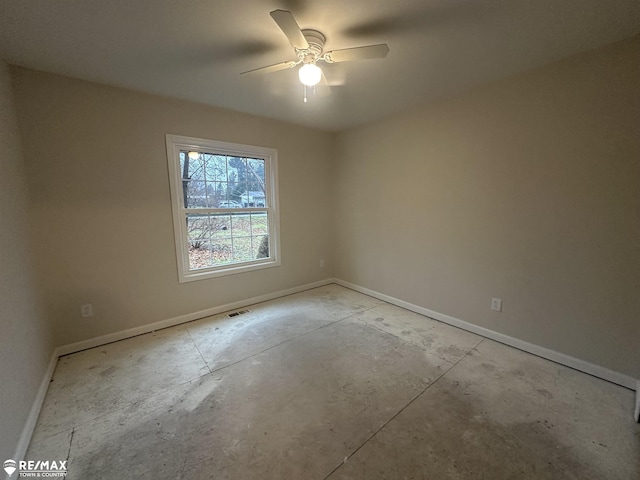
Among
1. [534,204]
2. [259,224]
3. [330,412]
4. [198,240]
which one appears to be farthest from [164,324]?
[534,204]

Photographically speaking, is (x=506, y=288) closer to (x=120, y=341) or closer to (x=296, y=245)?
(x=296, y=245)

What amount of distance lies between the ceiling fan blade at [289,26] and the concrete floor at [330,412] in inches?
86.9

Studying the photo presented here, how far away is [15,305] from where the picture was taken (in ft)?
5.16

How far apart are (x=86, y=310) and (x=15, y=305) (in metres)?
0.87

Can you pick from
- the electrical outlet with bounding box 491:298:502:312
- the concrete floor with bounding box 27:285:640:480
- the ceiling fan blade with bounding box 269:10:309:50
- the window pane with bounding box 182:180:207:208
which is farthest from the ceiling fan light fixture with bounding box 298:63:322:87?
the electrical outlet with bounding box 491:298:502:312

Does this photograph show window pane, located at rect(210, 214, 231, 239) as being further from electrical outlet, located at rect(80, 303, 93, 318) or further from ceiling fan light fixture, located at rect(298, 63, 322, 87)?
ceiling fan light fixture, located at rect(298, 63, 322, 87)

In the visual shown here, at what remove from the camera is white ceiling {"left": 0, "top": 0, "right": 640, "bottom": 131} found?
4.65 ft

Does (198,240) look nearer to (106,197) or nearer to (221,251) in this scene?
(221,251)

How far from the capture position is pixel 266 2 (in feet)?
4.52

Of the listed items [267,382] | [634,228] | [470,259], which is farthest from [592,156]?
[267,382]

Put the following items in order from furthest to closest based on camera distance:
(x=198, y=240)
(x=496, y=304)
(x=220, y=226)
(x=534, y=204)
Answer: (x=220, y=226), (x=198, y=240), (x=496, y=304), (x=534, y=204)

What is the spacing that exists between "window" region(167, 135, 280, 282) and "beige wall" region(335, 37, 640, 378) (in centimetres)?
162

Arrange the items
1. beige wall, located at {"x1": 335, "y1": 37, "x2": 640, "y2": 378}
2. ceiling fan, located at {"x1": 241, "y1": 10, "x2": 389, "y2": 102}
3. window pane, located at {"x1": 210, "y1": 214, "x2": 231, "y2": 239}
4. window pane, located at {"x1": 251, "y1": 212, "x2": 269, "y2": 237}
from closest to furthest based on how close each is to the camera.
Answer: ceiling fan, located at {"x1": 241, "y1": 10, "x2": 389, "y2": 102}
beige wall, located at {"x1": 335, "y1": 37, "x2": 640, "y2": 378}
window pane, located at {"x1": 210, "y1": 214, "x2": 231, "y2": 239}
window pane, located at {"x1": 251, "y1": 212, "x2": 269, "y2": 237}

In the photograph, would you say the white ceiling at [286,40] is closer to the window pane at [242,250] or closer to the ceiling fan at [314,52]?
the ceiling fan at [314,52]
